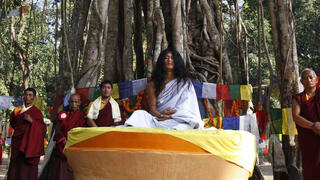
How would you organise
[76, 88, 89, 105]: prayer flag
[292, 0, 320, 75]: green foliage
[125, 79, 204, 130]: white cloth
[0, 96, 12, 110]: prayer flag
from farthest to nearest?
[292, 0, 320, 75]: green foliage < [0, 96, 12, 110]: prayer flag < [76, 88, 89, 105]: prayer flag < [125, 79, 204, 130]: white cloth

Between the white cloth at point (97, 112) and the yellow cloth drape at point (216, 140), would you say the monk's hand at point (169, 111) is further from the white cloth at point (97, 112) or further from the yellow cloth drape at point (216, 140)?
the white cloth at point (97, 112)

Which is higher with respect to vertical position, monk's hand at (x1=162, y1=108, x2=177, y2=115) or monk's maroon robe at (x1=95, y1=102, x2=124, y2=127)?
monk's hand at (x1=162, y1=108, x2=177, y2=115)

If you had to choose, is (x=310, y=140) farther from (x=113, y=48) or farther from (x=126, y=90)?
(x=113, y=48)

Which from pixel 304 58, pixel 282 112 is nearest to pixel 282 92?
pixel 282 112

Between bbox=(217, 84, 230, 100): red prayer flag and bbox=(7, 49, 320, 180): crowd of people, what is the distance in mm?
1484

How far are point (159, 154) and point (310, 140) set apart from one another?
1.90m

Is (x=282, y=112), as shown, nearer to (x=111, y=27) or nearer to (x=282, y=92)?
(x=282, y=92)

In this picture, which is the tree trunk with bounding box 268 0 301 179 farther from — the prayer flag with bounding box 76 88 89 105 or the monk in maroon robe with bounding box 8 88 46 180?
the monk in maroon robe with bounding box 8 88 46 180

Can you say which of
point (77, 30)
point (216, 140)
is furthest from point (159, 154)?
point (77, 30)

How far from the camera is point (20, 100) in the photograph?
7109mm

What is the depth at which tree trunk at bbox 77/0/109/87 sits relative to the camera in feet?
17.2

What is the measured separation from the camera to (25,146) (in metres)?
4.99

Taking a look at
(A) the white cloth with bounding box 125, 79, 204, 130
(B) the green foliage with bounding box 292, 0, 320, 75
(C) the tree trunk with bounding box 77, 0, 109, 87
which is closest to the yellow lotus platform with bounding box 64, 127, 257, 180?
(A) the white cloth with bounding box 125, 79, 204, 130

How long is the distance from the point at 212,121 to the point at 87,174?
112 inches
